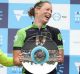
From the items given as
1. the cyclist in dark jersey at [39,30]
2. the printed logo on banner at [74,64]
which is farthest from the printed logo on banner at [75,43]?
the cyclist in dark jersey at [39,30]

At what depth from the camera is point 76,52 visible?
1580 millimetres

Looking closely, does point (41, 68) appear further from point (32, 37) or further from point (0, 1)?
point (0, 1)

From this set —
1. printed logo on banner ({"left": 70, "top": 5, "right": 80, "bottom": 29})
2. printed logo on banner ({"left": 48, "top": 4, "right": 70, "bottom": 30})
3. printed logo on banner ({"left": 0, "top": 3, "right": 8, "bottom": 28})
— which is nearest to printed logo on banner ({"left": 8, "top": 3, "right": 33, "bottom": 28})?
printed logo on banner ({"left": 0, "top": 3, "right": 8, "bottom": 28})

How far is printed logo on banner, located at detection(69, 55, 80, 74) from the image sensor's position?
1.58m

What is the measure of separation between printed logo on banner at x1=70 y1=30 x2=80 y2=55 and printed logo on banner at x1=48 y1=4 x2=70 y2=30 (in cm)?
6

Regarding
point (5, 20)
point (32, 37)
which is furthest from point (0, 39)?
point (32, 37)

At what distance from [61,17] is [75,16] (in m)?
0.08

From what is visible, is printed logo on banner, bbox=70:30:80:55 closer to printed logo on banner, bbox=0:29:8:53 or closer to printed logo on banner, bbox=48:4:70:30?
printed logo on banner, bbox=48:4:70:30

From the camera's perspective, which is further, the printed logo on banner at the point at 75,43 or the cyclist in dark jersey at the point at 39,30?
the printed logo on banner at the point at 75,43

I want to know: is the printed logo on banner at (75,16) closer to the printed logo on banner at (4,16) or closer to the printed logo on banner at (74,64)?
the printed logo on banner at (74,64)

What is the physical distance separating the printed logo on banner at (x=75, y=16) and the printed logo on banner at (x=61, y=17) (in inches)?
0.9

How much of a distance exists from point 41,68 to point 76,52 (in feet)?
1.20

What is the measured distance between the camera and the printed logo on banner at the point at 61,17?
5.18 feet

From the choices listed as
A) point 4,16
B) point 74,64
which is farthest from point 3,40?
point 74,64
